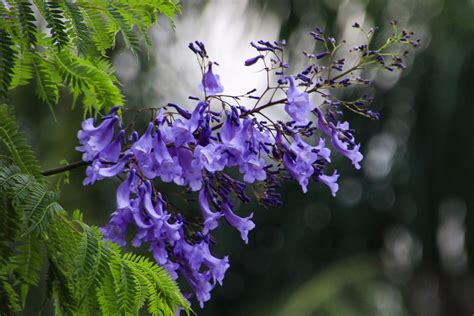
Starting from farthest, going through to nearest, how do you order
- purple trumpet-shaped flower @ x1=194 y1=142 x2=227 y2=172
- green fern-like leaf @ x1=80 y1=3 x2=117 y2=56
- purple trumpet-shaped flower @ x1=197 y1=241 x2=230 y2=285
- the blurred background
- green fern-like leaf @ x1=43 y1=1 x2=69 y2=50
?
1. the blurred background
2. green fern-like leaf @ x1=80 y1=3 x2=117 y2=56
3. purple trumpet-shaped flower @ x1=197 y1=241 x2=230 y2=285
4. green fern-like leaf @ x1=43 y1=1 x2=69 y2=50
5. purple trumpet-shaped flower @ x1=194 y1=142 x2=227 y2=172

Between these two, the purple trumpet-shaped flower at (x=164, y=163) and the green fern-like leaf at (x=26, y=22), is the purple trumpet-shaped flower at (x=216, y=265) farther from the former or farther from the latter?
the green fern-like leaf at (x=26, y=22)

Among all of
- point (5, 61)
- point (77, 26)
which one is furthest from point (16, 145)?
point (77, 26)

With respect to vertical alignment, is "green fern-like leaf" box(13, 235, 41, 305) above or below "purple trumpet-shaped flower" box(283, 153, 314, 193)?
below

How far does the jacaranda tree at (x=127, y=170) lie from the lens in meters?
2.02

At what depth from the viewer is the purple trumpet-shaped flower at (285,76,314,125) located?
212cm

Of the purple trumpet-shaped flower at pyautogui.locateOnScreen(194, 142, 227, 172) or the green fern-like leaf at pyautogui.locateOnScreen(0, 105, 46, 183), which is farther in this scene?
the green fern-like leaf at pyautogui.locateOnScreen(0, 105, 46, 183)

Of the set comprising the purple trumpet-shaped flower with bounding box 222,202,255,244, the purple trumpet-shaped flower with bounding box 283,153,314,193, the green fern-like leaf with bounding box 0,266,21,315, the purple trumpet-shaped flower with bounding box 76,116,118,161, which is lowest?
the green fern-like leaf with bounding box 0,266,21,315

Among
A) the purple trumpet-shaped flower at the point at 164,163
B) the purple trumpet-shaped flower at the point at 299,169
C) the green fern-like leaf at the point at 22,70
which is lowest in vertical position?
the green fern-like leaf at the point at 22,70

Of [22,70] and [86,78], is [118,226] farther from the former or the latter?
[22,70]

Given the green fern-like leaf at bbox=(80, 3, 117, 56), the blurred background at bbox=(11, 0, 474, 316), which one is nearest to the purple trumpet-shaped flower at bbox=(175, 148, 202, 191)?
the green fern-like leaf at bbox=(80, 3, 117, 56)

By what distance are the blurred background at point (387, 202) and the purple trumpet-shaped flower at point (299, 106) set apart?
6.67 m

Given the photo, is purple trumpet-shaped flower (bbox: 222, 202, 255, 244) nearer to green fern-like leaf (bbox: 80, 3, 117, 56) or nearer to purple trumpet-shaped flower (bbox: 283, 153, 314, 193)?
purple trumpet-shaped flower (bbox: 283, 153, 314, 193)

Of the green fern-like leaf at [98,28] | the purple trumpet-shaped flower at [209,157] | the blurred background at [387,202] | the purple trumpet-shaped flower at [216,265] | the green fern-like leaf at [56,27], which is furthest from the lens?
the blurred background at [387,202]

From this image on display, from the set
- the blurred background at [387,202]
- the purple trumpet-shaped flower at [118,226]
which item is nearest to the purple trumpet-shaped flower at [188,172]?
the purple trumpet-shaped flower at [118,226]
